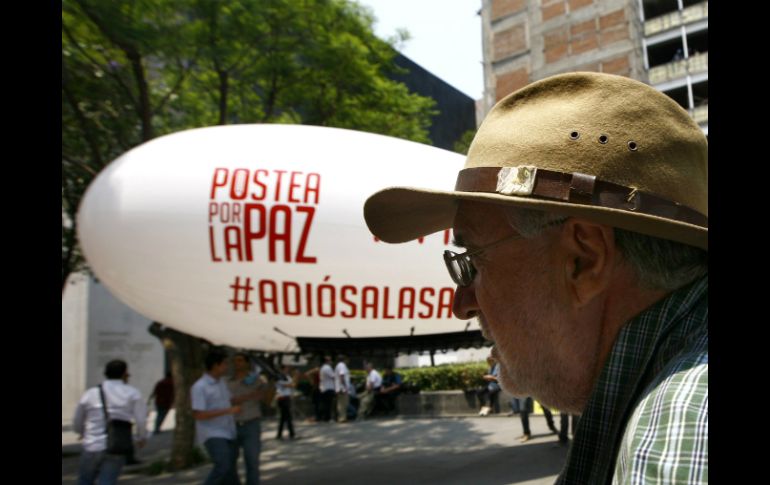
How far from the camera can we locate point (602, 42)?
32.1 metres

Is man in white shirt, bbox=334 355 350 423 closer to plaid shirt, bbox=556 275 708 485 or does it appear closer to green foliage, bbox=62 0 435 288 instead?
green foliage, bbox=62 0 435 288

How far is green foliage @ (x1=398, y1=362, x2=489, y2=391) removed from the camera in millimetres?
16766

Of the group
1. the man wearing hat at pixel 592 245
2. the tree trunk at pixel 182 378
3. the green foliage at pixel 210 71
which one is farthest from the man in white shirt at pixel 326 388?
the man wearing hat at pixel 592 245

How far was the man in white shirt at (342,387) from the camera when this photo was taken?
15438mm

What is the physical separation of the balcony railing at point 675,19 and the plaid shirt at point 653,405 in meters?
33.2

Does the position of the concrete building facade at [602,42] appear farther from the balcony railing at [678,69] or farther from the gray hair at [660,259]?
the gray hair at [660,259]

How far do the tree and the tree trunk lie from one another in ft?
0.05

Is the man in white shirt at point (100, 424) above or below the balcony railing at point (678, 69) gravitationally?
below

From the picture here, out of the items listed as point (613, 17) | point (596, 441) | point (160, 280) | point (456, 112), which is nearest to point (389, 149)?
point (160, 280)

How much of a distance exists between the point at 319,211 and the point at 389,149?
1.04m

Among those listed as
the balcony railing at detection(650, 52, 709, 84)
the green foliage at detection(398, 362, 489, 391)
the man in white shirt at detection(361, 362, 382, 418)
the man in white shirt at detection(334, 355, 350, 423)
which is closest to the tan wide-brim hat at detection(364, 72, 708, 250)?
the man in white shirt at detection(334, 355, 350, 423)

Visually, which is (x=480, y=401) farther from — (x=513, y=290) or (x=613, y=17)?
(x=613, y=17)


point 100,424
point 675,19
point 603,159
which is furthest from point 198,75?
point 675,19
